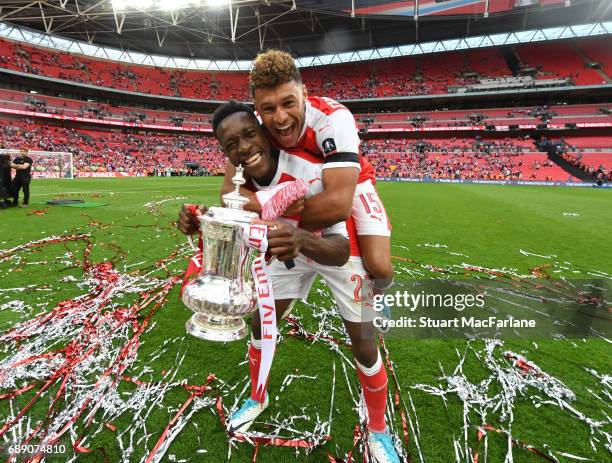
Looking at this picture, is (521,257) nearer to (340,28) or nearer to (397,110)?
(340,28)

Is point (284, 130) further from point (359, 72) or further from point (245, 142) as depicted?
point (359, 72)

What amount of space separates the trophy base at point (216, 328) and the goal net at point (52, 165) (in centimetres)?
3110

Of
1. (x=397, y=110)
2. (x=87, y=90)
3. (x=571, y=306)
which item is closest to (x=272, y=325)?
(x=571, y=306)

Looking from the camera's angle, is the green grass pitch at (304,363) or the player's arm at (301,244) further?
the green grass pitch at (304,363)

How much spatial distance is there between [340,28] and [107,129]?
1484 inches

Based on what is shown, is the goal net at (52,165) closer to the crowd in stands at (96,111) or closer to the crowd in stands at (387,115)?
the crowd in stands at (387,115)

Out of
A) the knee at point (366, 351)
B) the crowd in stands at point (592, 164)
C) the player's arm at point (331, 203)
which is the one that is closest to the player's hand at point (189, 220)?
the player's arm at point (331, 203)

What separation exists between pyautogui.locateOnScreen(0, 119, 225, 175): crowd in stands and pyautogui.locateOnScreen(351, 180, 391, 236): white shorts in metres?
38.7

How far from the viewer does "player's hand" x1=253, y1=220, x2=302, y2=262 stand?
1258 mm

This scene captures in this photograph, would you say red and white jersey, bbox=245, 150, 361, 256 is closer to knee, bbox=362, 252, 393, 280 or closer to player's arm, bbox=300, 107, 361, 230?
player's arm, bbox=300, 107, 361, 230

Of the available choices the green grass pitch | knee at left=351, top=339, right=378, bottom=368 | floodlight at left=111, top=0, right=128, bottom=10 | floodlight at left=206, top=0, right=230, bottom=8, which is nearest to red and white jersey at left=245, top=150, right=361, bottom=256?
knee at left=351, top=339, right=378, bottom=368

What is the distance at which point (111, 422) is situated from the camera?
7.23 ft

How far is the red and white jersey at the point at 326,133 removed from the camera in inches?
69.1

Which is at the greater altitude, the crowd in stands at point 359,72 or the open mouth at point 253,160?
the crowd in stands at point 359,72
